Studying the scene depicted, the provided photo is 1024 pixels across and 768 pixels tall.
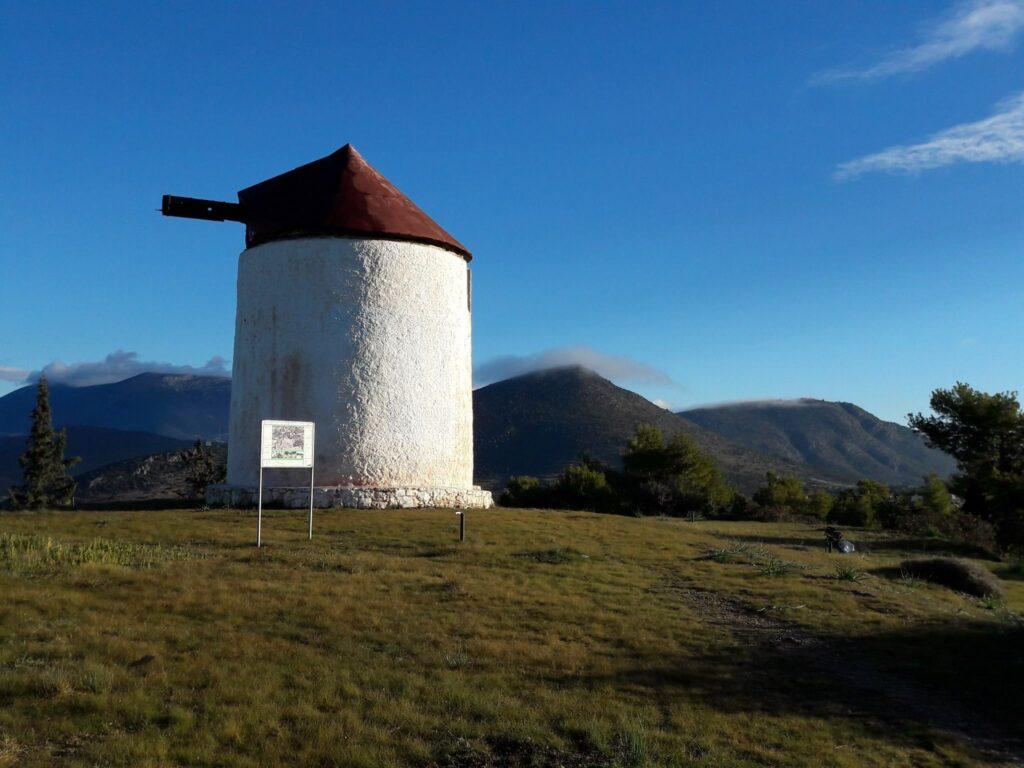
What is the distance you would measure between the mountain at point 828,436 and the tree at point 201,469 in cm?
10918

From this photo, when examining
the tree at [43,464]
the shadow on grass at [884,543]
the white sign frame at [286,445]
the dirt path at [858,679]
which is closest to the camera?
the dirt path at [858,679]

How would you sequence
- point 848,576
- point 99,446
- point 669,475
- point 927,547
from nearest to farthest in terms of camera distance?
point 848,576 → point 927,547 → point 669,475 → point 99,446

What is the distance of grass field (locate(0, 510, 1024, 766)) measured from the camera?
6.69 m

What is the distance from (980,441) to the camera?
3638cm

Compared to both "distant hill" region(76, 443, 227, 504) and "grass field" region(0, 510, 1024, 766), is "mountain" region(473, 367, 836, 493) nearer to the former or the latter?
"distant hill" region(76, 443, 227, 504)

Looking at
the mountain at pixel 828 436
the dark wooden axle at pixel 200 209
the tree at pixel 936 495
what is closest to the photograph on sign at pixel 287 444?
the dark wooden axle at pixel 200 209

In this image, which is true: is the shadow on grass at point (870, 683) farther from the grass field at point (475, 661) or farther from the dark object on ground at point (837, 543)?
the dark object on ground at point (837, 543)

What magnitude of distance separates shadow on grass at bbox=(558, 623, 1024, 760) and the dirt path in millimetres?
16

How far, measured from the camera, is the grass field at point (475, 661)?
6691mm

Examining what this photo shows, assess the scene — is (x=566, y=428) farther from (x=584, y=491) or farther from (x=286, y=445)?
(x=286, y=445)

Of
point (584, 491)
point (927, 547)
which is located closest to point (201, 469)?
point (584, 491)

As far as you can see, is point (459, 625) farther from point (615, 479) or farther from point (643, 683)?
point (615, 479)

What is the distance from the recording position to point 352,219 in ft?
76.7

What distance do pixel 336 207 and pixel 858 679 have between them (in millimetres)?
18511
